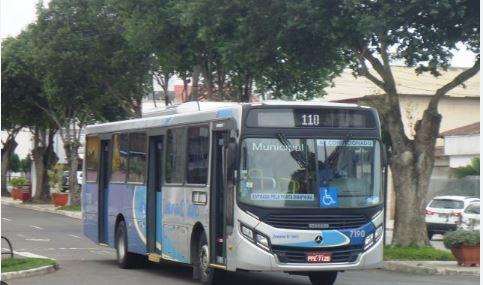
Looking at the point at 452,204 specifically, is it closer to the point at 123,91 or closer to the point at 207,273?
the point at 123,91

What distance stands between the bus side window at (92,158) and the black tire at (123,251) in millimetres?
1748

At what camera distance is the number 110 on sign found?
16.2 metres

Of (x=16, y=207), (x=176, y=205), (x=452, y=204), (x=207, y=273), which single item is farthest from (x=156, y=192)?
(x=16, y=207)

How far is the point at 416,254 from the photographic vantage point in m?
23.1

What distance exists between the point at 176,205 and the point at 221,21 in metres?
7.36

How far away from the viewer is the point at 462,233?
2145 cm

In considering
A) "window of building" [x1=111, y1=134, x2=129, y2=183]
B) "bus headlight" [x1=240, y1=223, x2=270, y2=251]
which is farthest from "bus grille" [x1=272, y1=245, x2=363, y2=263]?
"window of building" [x1=111, y1=134, x2=129, y2=183]

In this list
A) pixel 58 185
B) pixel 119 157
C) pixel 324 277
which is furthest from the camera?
pixel 58 185

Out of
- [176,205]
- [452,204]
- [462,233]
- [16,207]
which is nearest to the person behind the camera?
[176,205]

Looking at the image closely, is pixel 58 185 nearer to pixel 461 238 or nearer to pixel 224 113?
pixel 461 238

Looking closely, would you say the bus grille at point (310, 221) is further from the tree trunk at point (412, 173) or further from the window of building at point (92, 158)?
the tree trunk at point (412, 173)

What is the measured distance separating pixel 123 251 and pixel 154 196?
2243 millimetres

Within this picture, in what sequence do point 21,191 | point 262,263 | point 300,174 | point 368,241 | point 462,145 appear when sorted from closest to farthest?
point 262,263 < point 300,174 < point 368,241 < point 462,145 < point 21,191

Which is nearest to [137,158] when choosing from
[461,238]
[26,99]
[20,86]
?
[461,238]
